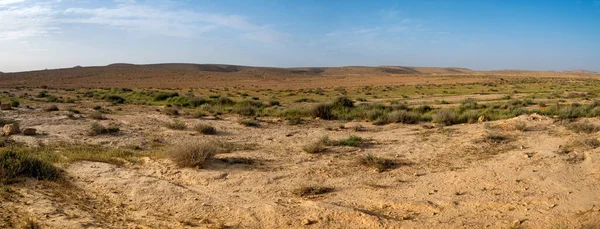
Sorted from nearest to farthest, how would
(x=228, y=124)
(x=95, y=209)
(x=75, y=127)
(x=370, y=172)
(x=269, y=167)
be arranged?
(x=95, y=209)
(x=370, y=172)
(x=269, y=167)
(x=75, y=127)
(x=228, y=124)

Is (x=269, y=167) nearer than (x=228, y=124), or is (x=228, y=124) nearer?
(x=269, y=167)

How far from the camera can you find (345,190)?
7980mm

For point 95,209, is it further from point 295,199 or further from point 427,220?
point 427,220

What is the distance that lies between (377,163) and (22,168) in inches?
271

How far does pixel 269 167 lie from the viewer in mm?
9719

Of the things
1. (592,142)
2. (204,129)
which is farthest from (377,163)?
(204,129)

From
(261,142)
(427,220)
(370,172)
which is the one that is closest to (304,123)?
(261,142)

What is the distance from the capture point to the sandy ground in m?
6.45

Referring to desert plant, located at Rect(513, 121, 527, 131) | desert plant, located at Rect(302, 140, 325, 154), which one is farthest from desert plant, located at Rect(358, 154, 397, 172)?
desert plant, located at Rect(513, 121, 527, 131)

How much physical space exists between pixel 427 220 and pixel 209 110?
1903cm

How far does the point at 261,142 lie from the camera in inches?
527

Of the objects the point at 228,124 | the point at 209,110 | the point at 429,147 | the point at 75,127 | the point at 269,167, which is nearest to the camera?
the point at 269,167

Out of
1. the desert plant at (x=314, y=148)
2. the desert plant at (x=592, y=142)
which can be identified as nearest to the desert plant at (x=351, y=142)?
the desert plant at (x=314, y=148)

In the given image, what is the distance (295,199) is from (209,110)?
17.4m
